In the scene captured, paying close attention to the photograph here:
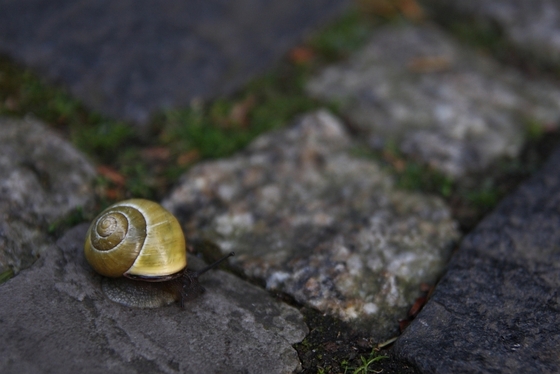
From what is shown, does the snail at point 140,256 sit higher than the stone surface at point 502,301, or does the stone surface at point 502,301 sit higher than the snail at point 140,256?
the snail at point 140,256

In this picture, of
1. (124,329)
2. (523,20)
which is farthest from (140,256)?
(523,20)

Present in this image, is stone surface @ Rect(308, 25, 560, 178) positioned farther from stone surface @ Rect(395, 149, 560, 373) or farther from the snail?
the snail

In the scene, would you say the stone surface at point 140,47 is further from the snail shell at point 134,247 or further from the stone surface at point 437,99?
the snail shell at point 134,247

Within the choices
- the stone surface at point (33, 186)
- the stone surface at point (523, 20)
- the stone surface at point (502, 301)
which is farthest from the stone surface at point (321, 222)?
the stone surface at point (523, 20)

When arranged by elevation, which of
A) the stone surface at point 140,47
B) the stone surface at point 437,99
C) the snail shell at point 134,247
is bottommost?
the stone surface at point 437,99

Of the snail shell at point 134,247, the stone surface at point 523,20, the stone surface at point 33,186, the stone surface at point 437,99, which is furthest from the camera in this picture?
the stone surface at point 523,20

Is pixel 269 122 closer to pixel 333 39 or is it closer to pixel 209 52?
pixel 209 52

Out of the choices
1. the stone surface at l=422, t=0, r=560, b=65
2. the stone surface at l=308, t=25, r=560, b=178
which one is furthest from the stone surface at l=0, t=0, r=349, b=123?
the stone surface at l=422, t=0, r=560, b=65
